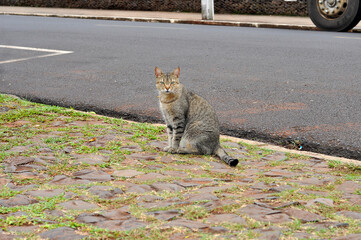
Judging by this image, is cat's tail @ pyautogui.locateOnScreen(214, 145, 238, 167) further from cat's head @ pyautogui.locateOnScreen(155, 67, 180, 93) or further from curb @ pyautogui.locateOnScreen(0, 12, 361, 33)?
curb @ pyautogui.locateOnScreen(0, 12, 361, 33)

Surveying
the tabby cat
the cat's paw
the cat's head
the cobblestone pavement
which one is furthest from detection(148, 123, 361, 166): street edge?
the cat's head

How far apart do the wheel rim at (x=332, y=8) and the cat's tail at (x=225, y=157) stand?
9261 millimetres

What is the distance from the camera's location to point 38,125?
19.3 feet

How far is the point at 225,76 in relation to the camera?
8.63m

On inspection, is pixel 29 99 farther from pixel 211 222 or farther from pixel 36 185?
pixel 211 222

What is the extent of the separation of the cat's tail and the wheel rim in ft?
30.4

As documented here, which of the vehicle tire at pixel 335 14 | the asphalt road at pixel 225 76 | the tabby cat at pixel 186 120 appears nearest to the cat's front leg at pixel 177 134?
the tabby cat at pixel 186 120

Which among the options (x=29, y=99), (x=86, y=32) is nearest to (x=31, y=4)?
(x=86, y=32)

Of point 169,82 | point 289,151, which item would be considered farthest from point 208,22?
point 289,151

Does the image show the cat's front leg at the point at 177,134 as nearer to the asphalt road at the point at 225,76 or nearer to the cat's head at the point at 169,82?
the cat's head at the point at 169,82

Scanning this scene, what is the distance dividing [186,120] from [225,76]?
354cm

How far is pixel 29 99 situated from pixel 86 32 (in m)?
7.12

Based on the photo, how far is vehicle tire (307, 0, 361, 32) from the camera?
12977 mm

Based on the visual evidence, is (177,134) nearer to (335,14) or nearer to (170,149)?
(170,149)
